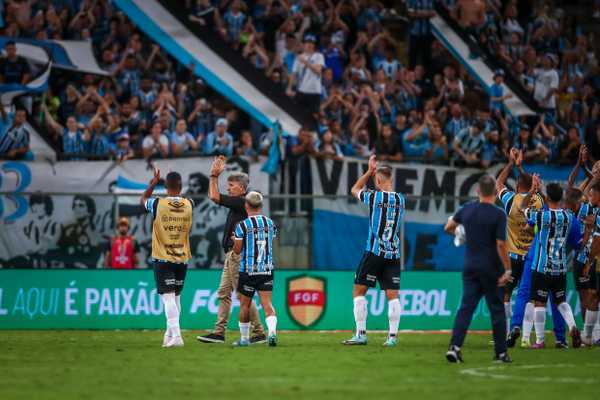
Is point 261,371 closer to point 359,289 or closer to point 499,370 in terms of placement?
point 499,370

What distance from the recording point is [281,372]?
43.0ft

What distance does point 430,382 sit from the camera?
12172 millimetres

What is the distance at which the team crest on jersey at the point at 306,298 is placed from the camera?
891 inches

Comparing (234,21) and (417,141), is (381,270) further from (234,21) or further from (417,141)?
(234,21)

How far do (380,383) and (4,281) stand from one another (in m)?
12.0


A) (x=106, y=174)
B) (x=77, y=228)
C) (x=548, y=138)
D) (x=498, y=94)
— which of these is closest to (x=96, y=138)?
(x=106, y=174)

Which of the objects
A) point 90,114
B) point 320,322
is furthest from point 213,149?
point 320,322

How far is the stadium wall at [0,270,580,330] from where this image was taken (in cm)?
2234

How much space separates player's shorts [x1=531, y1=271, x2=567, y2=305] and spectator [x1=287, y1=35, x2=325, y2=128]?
36.6 feet

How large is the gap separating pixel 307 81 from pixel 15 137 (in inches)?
274

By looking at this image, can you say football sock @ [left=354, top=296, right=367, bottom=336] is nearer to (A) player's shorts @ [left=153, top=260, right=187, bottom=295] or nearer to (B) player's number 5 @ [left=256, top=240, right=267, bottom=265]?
(B) player's number 5 @ [left=256, top=240, right=267, bottom=265]

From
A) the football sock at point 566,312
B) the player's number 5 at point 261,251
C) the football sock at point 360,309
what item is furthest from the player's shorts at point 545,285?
the player's number 5 at point 261,251

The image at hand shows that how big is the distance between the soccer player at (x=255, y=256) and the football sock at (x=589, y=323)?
15.8 ft

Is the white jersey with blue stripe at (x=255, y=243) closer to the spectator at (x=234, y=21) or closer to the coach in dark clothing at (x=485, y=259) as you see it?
the coach in dark clothing at (x=485, y=259)
